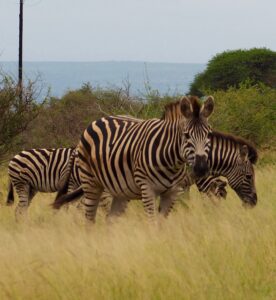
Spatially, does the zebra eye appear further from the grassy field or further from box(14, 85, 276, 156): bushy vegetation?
box(14, 85, 276, 156): bushy vegetation

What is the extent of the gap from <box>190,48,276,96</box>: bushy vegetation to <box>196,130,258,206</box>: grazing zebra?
108ft

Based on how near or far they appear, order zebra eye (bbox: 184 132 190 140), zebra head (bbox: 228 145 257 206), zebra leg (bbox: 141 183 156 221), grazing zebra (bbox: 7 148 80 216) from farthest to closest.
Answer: grazing zebra (bbox: 7 148 80 216)
zebra head (bbox: 228 145 257 206)
zebra leg (bbox: 141 183 156 221)
zebra eye (bbox: 184 132 190 140)

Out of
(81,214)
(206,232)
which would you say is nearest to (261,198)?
(81,214)

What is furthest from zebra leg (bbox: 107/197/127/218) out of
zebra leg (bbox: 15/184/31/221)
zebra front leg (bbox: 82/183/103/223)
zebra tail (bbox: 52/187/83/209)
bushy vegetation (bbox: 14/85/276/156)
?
bushy vegetation (bbox: 14/85/276/156)


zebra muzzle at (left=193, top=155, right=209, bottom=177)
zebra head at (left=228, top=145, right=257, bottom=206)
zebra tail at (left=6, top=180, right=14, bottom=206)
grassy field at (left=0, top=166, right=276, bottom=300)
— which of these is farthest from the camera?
zebra tail at (left=6, top=180, right=14, bottom=206)

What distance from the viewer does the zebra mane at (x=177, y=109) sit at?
9570 millimetres

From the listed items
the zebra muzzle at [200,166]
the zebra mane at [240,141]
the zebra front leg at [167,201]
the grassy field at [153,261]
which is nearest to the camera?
the grassy field at [153,261]

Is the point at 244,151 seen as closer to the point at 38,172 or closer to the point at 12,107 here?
the point at 38,172

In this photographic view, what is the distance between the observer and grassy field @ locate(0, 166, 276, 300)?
6980mm

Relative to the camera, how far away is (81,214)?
12328 mm

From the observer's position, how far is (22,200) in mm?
14289

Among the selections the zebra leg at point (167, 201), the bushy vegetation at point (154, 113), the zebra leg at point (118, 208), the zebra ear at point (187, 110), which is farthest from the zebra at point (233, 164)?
the bushy vegetation at point (154, 113)

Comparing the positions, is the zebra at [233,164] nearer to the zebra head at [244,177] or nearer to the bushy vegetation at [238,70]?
the zebra head at [244,177]

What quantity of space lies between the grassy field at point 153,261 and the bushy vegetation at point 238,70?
3568 centimetres
